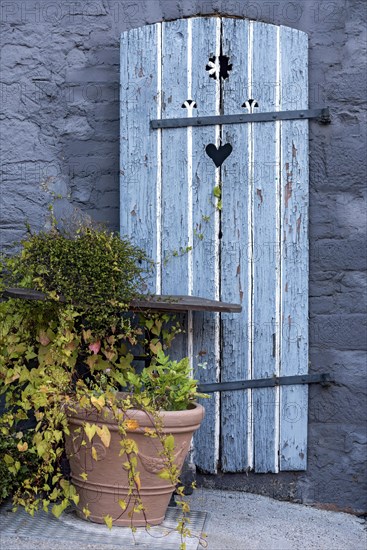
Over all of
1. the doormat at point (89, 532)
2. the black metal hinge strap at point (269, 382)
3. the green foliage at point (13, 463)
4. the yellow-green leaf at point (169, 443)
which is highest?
the black metal hinge strap at point (269, 382)

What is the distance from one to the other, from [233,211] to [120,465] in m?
1.32

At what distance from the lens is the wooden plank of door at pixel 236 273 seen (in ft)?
12.2

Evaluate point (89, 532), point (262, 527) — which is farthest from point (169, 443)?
point (262, 527)

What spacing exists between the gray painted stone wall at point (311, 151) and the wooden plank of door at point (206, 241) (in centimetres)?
16

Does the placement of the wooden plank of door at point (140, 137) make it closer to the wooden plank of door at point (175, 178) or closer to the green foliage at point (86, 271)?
the wooden plank of door at point (175, 178)

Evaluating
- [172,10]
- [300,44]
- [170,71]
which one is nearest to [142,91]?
[170,71]

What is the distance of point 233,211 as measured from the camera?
3742 millimetres

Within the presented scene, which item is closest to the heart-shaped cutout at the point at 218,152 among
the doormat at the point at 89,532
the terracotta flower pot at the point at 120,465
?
the terracotta flower pot at the point at 120,465

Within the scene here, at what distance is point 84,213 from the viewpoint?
3865 millimetres

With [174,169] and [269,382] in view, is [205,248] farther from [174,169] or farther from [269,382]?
[269,382]

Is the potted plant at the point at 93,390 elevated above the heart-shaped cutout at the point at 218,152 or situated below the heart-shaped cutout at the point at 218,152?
below

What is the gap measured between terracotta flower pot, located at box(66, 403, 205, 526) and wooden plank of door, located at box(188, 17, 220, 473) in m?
0.49

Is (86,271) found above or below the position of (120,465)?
above

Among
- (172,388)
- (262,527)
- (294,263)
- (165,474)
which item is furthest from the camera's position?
(294,263)
